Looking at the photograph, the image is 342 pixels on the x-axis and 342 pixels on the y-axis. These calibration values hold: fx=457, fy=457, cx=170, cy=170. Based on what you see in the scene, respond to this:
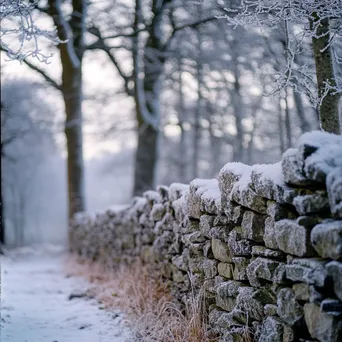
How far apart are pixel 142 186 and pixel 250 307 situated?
27.8 ft

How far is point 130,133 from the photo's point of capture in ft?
49.4

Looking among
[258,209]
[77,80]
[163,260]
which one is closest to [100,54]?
[77,80]

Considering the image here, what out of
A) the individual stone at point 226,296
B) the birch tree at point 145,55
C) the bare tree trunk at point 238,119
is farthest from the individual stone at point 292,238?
the bare tree trunk at point 238,119

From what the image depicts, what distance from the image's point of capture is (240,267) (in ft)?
11.6

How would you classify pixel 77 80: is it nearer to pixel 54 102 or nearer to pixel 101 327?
pixel 54 102

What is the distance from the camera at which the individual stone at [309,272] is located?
255 centimetres

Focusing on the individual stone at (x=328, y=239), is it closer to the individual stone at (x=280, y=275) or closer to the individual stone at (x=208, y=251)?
the individual stone at (x=280, y=275)

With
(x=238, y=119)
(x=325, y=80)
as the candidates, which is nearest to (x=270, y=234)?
(x=325, y=80)

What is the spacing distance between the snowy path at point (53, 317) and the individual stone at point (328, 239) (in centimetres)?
232

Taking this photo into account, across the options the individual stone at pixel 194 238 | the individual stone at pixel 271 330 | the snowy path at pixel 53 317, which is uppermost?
the individual stone at pixel 194 238

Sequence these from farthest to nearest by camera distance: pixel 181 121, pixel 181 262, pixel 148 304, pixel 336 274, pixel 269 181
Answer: pixel 181 121
pixel 148 304
pixel 181 262
pixel 269 181
pixel 336 274

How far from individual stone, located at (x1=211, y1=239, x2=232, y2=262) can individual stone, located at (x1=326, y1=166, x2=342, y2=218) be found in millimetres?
1388

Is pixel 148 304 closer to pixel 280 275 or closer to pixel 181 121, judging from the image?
pixel 280 275

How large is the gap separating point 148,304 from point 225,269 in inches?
60.5
